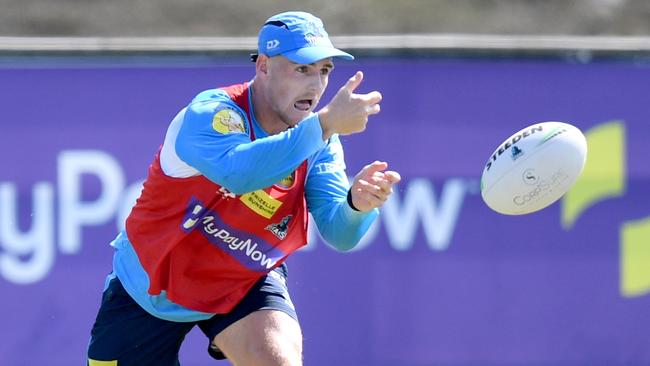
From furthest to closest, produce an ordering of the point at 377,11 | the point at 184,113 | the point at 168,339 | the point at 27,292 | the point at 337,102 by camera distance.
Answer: the point at 377,11, the point at 27,292, the point at 168,339, the point at 184,113, the point at 337,102

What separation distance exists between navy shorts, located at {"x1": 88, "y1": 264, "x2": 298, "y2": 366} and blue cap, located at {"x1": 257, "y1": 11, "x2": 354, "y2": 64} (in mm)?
905

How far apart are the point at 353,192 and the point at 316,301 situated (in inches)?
90.5

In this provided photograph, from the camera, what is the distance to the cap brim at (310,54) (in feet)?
14.3

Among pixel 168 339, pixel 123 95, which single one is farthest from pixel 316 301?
pixel 168 339

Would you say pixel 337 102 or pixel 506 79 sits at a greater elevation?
pixel 506 79

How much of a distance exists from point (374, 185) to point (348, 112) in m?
0.39

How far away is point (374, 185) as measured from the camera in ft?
14.0

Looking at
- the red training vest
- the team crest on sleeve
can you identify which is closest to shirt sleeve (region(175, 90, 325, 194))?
the team crest on sleeve

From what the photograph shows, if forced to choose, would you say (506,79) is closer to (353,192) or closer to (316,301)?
(316,301)

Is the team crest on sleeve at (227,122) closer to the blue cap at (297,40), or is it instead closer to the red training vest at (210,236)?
the red training vest at (210,236)

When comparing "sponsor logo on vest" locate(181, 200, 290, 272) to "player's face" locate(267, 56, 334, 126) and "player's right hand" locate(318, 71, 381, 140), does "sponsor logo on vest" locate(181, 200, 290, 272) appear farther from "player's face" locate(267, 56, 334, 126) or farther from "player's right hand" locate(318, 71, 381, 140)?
"player's right hand" locate(318, 71, 381, 140)

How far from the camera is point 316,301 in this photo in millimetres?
6617

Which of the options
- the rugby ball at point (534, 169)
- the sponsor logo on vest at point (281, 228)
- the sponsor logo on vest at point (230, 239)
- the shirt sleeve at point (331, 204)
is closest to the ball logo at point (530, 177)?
the rugby ball at point (534, 169)

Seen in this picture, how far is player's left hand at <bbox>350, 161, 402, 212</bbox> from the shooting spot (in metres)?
4.25
